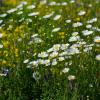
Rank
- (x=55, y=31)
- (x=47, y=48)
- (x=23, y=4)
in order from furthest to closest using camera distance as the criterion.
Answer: (x=23, y=4)
(x=55, y=31)
(x=47, y=48)

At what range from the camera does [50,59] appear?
16.6 feet

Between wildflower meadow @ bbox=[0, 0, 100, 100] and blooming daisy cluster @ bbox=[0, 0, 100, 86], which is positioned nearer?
wildflower meadow @ bbox=[0, 0, 100, 100]

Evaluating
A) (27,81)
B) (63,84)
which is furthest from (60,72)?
(27,81)

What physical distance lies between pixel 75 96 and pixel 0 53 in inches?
64.7

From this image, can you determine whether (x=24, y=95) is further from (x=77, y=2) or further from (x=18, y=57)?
(x=77, y=2)

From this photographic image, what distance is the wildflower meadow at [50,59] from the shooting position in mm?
4750

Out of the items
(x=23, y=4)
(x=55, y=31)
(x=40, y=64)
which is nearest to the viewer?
(x=40, y=64)

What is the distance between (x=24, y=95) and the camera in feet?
16.3

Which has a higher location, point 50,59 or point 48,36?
point 50,59

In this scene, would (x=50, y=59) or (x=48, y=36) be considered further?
(x=48, y=36)

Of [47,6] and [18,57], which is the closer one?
[18,57]

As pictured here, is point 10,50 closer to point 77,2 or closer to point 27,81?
point 27,81

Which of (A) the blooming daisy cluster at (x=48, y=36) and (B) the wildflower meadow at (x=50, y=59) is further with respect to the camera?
(A) the blooming daisy cluster at (x=48, y=36)

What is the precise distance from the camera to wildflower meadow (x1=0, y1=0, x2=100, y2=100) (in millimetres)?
4750
